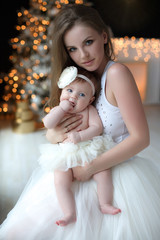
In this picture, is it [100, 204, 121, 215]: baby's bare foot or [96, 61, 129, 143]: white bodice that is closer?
[100, 204, 121, 215]: baby's bare foot

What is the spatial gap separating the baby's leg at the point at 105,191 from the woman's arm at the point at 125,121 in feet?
0.10

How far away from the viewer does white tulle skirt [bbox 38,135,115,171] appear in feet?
3.65

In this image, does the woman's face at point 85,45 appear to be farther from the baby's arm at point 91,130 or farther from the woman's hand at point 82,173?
the woman's hand at point 82,173

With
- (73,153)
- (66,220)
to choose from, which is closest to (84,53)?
(73,153)

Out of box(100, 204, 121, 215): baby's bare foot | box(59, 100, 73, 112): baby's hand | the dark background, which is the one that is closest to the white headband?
box(59, 100, 73, 112): baby's hand

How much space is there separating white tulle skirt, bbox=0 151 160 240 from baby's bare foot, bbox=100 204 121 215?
0.03 meters

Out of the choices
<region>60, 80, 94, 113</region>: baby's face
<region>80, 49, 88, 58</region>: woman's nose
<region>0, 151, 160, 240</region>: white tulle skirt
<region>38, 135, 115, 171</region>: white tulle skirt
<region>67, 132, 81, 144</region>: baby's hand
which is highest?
<region>80, 49, 88, 58</region>: woman's nose

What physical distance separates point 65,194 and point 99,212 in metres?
0.17

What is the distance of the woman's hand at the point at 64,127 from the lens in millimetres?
1206

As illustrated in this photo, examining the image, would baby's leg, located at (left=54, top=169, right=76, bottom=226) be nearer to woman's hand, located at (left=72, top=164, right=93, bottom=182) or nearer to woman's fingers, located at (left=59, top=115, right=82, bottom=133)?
woman's hand, located at (left=72, top=164, right=93, bottom=182)

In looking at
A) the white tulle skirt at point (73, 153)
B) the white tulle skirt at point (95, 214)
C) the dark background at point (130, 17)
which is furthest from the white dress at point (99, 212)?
the dark background at point (130, 17)

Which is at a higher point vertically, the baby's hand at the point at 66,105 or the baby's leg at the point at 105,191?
the baby's hand at the point at 66,105

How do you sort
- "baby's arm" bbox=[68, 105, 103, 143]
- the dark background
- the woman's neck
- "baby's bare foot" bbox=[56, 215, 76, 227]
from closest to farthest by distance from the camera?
1. "baby's bare foot" bbox=[56, 215, 76, 227]
2. "baby's arm" bbox=[68, 105, 103, 143]
3. the woman's neck
4. the dark background

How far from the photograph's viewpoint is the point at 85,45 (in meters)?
1.20
